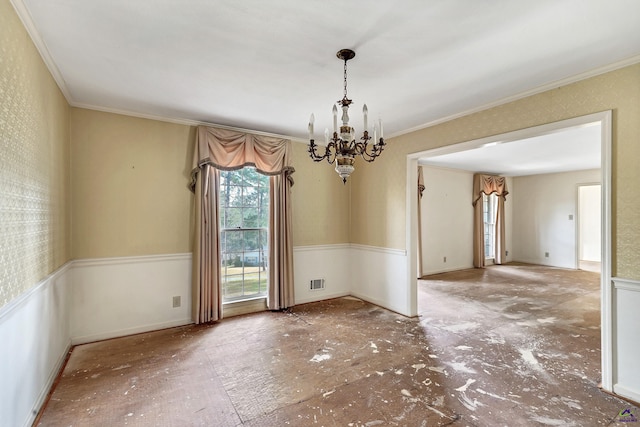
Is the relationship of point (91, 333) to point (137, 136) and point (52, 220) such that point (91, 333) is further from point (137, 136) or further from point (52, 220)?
point (137, 136)

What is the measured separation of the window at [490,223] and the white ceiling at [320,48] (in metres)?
5.99

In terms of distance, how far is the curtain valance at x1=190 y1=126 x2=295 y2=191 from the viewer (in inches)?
147

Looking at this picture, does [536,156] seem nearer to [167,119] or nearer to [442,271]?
[442,271]

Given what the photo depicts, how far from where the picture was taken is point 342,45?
2057 millimetres

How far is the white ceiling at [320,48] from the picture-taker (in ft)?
5.62

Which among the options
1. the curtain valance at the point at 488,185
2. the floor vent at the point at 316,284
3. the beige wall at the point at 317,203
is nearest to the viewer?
the beige wall at the point at 317,203

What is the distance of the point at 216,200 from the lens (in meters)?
3.86

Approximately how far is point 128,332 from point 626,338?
15.3 ft

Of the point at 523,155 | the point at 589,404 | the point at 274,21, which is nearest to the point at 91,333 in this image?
the point at 274,21

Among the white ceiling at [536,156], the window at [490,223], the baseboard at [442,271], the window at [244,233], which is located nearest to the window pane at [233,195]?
the window at [244,233]

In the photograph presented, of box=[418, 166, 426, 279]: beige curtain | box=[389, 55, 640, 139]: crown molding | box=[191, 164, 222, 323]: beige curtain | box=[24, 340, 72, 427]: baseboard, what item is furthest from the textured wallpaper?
box=[418, 166, 426, 279]: beige curtain

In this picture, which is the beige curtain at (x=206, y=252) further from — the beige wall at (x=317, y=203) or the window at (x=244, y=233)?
the beige wall at (x=317, y=203)

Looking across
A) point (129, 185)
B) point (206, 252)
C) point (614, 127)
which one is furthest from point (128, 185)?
point (614, 127)

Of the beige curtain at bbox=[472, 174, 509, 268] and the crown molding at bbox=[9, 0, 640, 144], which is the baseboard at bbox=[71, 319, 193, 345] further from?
the beige curtain at bbox=[472, 174, 509, 268]
